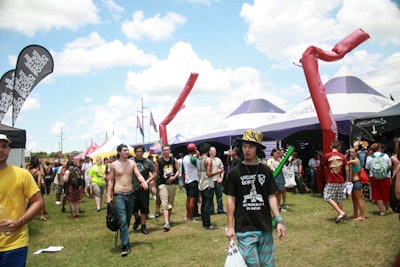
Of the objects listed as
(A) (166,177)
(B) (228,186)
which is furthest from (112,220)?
(B) (228,186)

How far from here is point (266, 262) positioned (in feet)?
10.2

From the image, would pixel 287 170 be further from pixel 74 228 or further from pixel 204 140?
pixel 204 140

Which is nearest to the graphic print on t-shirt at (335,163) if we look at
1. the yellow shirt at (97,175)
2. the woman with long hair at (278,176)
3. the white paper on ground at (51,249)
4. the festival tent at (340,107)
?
the woman with long hair at (278,176)

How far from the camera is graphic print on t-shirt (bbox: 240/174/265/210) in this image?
321cm

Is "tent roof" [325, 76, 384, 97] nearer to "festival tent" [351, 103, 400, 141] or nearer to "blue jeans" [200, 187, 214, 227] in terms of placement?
"festival tent" [351, 103, 400, 141]

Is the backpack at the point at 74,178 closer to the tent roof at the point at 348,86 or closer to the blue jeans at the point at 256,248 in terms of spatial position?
the blue jeans at the point at 256,248

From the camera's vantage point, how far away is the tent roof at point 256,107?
21.9 metres

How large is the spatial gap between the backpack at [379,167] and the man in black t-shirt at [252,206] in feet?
20.4

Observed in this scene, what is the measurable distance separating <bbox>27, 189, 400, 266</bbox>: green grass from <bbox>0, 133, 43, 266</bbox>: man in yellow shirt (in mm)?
2727

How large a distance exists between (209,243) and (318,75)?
7897 mm

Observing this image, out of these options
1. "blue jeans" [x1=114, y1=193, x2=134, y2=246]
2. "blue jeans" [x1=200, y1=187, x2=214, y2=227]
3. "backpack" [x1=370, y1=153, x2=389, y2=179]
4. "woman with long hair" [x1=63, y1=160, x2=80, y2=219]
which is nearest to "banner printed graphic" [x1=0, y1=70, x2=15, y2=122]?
"woman with long hair" [x1=63, y1=160, x2=80, y2=219]

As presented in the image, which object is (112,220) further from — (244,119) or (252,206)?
(244,119)

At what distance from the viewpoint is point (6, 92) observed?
37.3 ft

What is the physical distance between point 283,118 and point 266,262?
581 inches
